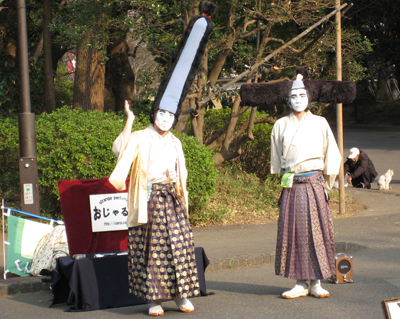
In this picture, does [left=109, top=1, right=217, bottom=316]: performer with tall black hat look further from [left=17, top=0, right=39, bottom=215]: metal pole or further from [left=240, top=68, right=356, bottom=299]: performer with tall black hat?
[left=17, top=0, right=39, bottom=215]: metal pole

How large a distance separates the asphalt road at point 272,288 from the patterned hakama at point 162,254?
12.8 inches

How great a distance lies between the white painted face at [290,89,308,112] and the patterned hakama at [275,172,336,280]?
2.18ft

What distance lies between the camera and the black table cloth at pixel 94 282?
16.1 feet

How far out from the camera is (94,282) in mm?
4938

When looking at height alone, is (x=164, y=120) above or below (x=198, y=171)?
above

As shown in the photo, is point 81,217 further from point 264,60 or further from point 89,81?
point 89,81

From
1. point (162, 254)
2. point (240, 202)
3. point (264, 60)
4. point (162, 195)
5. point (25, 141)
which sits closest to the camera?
point (162, 254)

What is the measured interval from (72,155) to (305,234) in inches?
157

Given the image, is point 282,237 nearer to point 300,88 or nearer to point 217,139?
point 300,88

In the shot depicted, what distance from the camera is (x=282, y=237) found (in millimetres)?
5086

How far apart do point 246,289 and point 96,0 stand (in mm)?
5923

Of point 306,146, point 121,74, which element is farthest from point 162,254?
point 121,74

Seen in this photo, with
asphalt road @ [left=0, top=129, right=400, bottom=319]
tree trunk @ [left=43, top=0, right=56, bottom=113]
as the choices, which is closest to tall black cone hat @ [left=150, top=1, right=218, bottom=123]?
asphalt road @ [left=0, top=129, right=400, bottom=319]

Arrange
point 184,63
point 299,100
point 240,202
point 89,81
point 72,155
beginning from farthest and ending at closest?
point 89,81 → point 240,202 → point 72,155 → point 299,100 → point 184,63
